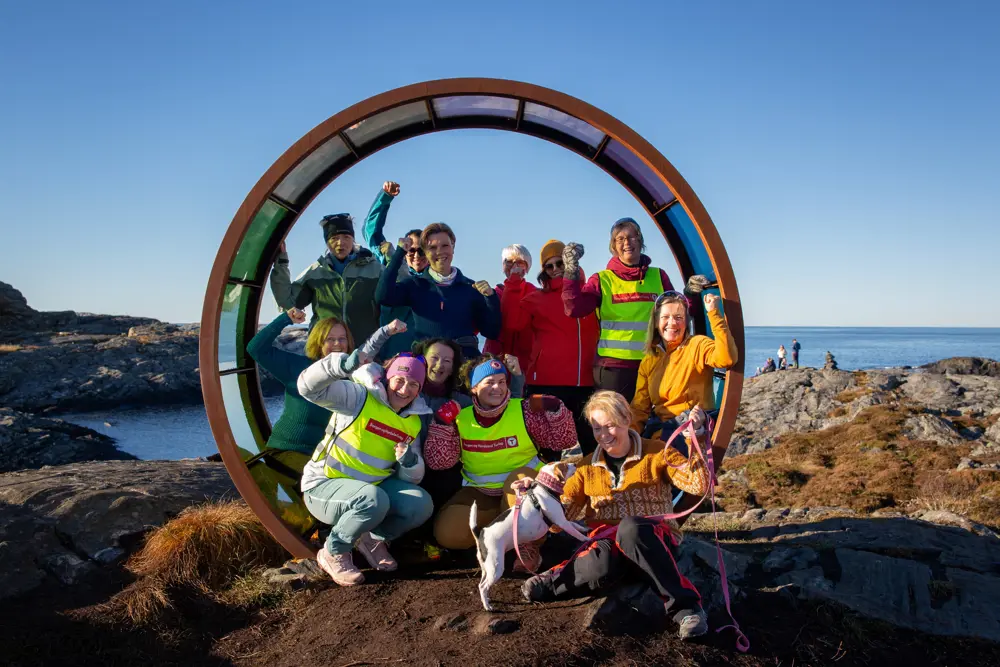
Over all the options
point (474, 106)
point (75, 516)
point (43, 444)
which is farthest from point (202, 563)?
point (43, 444)

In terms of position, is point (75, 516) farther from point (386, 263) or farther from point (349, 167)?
point (349, 167)

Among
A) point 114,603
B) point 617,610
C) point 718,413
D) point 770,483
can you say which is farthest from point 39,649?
point 770,483

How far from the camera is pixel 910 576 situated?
457cm

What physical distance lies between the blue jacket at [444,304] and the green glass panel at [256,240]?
1244mm

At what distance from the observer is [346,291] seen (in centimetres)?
565

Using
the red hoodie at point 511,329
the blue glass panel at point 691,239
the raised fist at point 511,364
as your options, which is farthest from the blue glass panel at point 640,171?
the raised fist at point 511,364

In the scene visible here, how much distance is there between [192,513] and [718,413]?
14.5ft

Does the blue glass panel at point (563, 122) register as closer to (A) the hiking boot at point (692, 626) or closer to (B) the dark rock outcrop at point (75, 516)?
(A) the hiking boot at point (692, 626)

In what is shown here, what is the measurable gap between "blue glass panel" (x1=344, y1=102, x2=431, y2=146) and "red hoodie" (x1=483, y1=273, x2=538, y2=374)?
5.08 feet

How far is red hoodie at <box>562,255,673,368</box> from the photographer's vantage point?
5.03 metres

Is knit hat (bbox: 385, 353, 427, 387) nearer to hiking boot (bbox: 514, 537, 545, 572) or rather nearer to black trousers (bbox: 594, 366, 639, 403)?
hiking boot (bbox: 514, 537, 545, 572)

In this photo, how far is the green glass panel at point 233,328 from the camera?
5418 mm

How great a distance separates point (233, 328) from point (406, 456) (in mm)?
2227

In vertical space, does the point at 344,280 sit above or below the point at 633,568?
above
